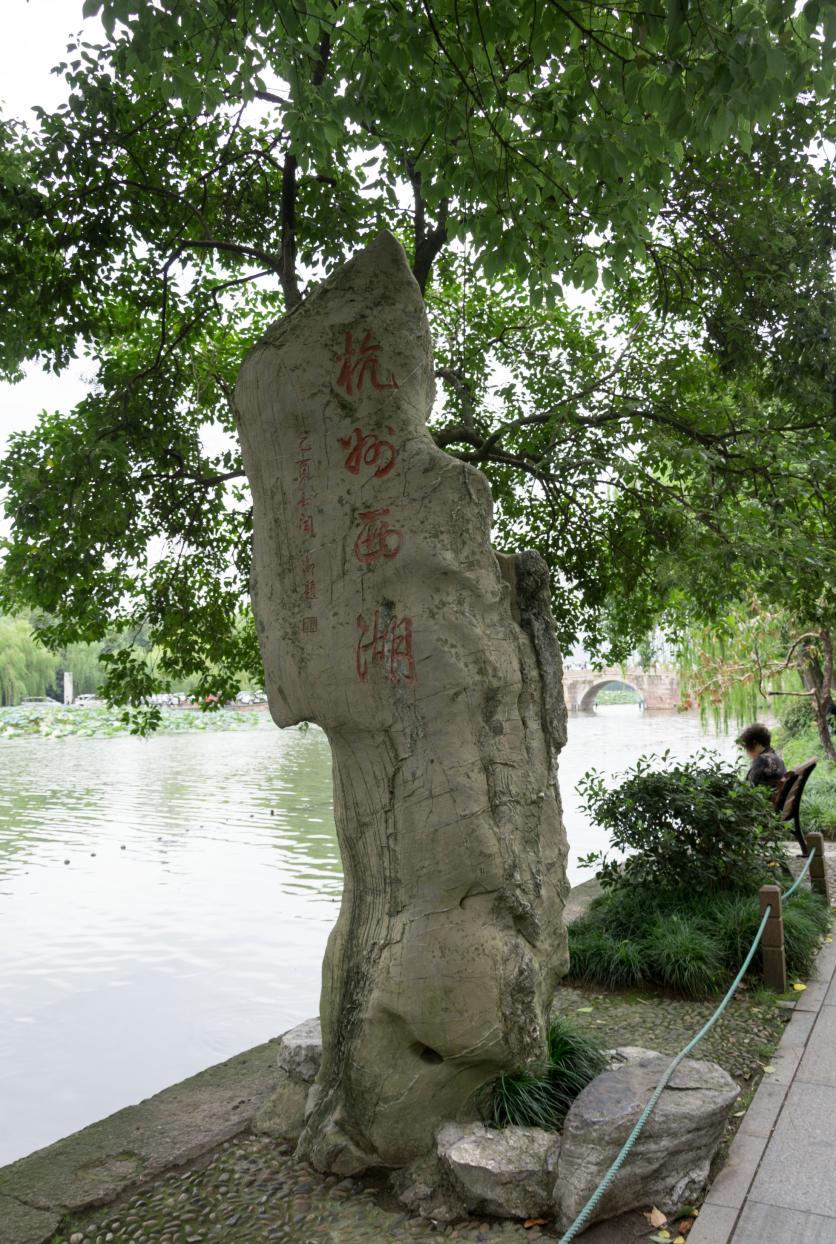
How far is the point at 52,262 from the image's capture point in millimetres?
5977

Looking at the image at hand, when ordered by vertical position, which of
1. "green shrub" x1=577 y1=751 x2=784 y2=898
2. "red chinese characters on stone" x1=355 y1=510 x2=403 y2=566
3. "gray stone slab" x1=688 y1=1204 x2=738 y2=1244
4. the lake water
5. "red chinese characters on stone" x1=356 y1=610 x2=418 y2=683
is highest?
"red chinese characters on stone" x1=355 y1=510 x2=403 y2=566

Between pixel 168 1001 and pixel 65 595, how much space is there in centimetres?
312

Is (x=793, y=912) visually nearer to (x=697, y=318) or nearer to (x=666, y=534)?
(x=666, y=534)

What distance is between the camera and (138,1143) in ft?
13.3

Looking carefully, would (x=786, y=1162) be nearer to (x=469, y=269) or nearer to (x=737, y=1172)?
(x=737, y=1172)

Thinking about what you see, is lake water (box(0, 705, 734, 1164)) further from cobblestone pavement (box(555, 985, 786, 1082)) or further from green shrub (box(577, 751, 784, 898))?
cobblestone pavement (box(555, 985, 786, 1082))

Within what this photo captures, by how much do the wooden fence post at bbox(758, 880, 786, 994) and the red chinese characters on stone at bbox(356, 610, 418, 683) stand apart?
9.96 feet

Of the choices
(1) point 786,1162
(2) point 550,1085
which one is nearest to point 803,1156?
(1) point 786,1162

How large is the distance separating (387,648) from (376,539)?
16.6 inches

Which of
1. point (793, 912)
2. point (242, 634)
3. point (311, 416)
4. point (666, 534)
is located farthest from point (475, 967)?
point (242, 634)

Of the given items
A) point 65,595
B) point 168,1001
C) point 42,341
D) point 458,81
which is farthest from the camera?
point 168,1001

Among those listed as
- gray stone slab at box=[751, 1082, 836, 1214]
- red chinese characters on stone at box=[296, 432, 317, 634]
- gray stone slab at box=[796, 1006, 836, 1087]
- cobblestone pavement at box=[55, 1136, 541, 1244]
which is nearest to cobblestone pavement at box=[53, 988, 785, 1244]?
cobblestone pavement at box=[55, 1136, 541, 1244]

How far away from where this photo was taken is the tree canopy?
386 centimetres

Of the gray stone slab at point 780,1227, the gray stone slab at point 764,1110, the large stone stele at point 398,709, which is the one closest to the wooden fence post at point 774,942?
the gray stone slab at point 764,1110
